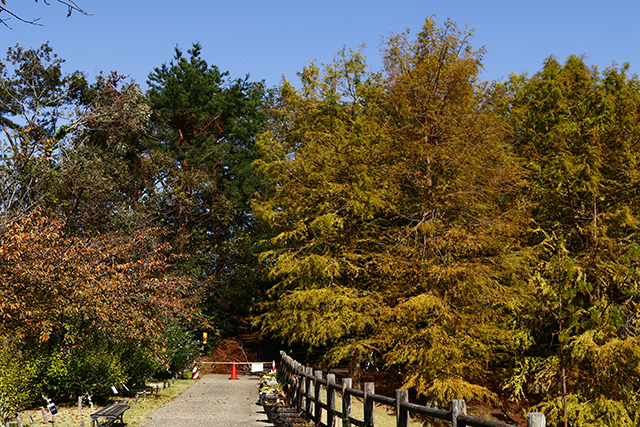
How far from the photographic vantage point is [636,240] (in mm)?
19406

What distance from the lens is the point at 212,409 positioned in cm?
1526

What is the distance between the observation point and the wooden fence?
21.0ft

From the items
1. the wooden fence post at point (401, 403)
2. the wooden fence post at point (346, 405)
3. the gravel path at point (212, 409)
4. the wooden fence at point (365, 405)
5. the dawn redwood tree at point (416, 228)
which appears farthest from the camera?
the dawn redwood tree at point (416, 228)

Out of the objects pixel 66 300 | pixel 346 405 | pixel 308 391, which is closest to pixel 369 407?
pixel 346 405

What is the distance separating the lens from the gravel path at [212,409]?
Answer: 1274 cm

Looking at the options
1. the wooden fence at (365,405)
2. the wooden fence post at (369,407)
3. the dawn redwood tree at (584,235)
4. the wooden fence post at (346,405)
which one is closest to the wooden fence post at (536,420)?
the wooden fence at (365,405)

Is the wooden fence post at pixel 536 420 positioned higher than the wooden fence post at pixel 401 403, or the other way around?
the wooden fence post at pixel 536 420

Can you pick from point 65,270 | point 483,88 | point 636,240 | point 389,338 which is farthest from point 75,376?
point 636,240

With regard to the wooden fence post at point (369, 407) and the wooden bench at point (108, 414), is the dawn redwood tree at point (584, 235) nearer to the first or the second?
the wooden fence post at point (369, 407)

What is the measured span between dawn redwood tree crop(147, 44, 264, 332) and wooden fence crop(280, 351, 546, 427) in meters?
14.8

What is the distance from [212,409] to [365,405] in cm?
726

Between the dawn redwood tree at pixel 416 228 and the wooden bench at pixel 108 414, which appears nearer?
the wooden bench at pixel 108 414

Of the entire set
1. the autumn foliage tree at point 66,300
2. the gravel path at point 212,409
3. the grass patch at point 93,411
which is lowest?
the gravel path at point 212,409

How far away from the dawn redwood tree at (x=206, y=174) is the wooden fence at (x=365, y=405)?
48.6 ft
